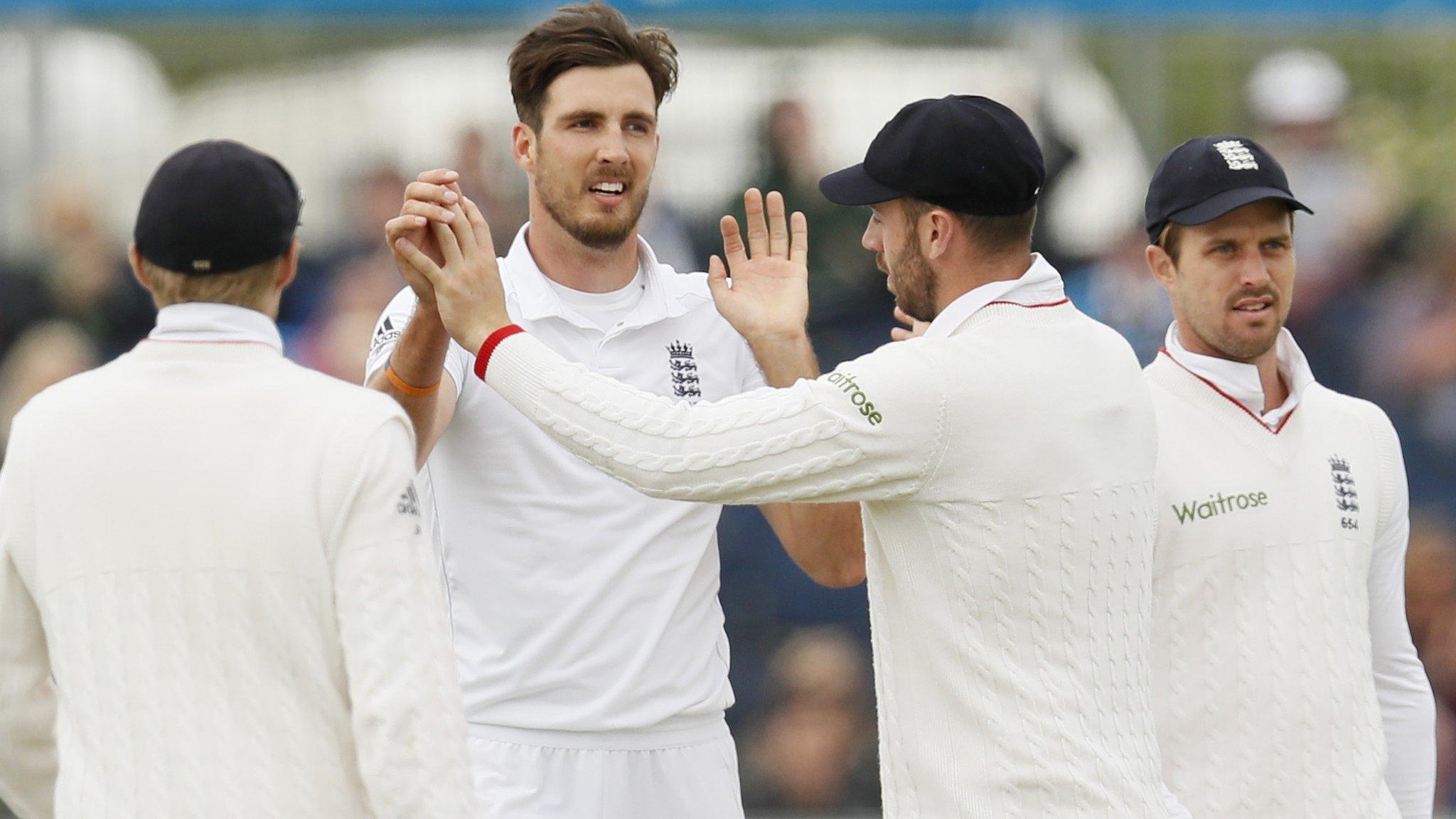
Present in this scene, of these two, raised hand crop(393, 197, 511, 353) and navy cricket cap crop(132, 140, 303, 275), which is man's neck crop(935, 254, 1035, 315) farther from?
navy cricket cap crop(132, 140, 303, 275)

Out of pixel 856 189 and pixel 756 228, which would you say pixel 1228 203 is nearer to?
pixel 856 189

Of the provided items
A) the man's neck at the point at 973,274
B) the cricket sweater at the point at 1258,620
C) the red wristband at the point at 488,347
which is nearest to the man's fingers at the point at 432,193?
the red wristband at the point at 488,347

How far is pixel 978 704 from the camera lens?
3416 mm

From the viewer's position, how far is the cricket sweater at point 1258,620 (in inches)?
155

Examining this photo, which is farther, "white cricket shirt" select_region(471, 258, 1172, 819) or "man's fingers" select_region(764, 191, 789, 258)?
"man's fingers" select_region(764, 191, 789, 258)

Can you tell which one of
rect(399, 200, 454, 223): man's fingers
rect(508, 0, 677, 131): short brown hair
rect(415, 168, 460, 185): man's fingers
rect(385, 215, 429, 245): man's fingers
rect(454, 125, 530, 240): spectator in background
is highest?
rect(454, 125, 530, 240): spectator in background

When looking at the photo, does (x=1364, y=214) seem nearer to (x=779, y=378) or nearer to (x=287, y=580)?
(x=779, y=378)

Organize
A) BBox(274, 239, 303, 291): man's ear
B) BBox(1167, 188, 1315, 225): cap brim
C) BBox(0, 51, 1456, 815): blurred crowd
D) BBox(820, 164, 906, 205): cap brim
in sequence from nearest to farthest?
BBox(274, 239, 303, 291): man's ear, BBox(820, 164, 906, 205): cap brim, BBox(1167, 188, 1315, 225): cap brim, BBox(0, 51, 1456, 815): blurred crowd

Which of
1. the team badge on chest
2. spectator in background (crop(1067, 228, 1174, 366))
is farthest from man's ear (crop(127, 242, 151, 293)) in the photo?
spectator in background (crop(1067, 228, 1174, 366))

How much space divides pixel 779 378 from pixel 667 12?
4465 millimetres

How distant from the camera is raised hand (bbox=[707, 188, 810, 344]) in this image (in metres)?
4.12

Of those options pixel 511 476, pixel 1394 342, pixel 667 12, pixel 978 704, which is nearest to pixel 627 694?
pixel 511 476

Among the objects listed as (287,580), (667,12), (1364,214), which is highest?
(667,12)

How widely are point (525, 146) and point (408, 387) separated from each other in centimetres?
78
